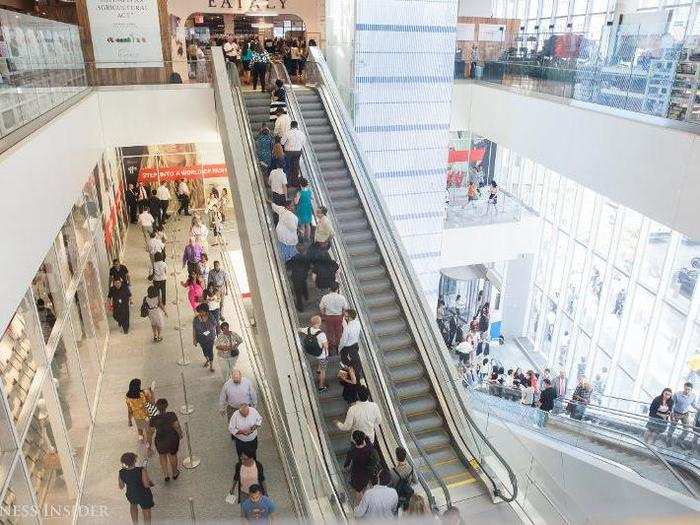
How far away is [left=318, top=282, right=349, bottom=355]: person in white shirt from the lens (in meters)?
7.75

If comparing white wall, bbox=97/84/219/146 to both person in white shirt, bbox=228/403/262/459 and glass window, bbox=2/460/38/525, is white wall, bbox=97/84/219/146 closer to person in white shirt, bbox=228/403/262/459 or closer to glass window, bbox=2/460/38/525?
person in white shirt, bbox=228/403/262/459

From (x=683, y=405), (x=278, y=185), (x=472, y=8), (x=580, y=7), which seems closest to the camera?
(x=278, y=185)

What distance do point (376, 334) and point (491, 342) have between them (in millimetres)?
14197

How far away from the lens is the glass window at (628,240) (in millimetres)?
14609

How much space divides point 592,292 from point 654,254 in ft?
10.5

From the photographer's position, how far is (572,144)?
11016 mm

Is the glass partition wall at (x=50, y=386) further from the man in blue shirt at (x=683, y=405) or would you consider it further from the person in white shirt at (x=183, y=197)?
the man in blue shirt at (x=683, y=405)

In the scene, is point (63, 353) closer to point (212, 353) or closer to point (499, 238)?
point (212, 353)

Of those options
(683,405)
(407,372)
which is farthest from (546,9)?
(407,372)

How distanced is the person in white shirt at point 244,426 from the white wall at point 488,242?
10.8 m

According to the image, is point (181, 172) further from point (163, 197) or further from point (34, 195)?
point (34, 195)

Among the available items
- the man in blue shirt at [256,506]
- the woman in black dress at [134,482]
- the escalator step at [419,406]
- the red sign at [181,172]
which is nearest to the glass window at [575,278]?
the escalator step at [419,406]

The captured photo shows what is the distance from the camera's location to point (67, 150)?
852 cm

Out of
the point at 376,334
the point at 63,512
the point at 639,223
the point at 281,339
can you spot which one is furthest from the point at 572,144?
the point at 63,512
